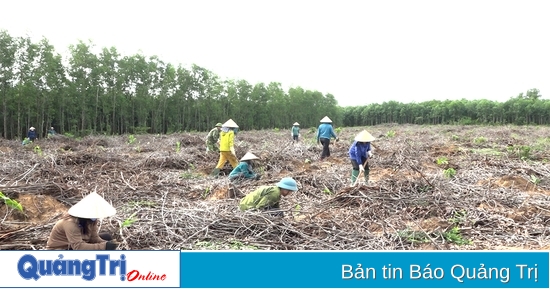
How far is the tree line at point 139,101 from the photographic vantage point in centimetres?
2441

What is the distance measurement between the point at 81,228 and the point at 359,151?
4.72 metres

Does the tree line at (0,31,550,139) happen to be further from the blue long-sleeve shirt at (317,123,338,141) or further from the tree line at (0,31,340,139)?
the blue long-sleeve shirt at (317,123,338,141)

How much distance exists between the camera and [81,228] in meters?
3.55

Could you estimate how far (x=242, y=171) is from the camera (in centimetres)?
743

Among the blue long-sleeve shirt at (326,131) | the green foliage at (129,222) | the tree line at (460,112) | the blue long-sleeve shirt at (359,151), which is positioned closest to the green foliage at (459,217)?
the blue long-sleeve shirt at (359,151)

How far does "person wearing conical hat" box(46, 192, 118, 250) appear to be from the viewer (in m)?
3.44

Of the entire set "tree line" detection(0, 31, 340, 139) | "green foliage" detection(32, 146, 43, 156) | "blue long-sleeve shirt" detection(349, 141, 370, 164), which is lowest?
"green foliage" detection(32, 146, 43, 156)

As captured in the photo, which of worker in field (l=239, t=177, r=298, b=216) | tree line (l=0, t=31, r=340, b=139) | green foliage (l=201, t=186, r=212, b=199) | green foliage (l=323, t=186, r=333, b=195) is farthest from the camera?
tree line (l=0, t=31, r=340, b=139)

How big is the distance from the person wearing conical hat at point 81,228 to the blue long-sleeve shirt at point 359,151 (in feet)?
14.6

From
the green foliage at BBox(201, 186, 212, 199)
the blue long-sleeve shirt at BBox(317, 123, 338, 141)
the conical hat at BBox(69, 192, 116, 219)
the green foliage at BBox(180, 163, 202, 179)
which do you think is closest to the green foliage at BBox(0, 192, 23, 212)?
the conical hat at BBox(69, 192, 116, 219)

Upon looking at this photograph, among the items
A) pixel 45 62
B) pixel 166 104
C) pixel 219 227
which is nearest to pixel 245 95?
pixel 166 104

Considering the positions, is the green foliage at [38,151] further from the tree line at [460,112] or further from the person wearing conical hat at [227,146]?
the tree line at [460,112]

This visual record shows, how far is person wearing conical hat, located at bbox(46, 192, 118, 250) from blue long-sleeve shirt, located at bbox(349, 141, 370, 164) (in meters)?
4.46

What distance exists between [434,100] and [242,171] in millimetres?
65935
